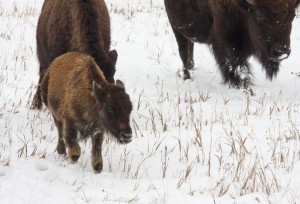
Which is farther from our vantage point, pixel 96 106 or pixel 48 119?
pixel 48 119

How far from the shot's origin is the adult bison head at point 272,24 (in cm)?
705

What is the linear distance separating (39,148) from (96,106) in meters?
1.02

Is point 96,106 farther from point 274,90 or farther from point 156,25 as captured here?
point 156,25

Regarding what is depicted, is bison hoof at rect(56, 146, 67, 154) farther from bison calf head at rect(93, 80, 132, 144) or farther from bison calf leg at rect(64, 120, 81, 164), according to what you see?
→ bison calf head at rect(93, 80, 132, 144)

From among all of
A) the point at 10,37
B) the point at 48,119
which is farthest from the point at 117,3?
the point at 48,119

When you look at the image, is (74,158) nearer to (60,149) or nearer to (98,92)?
(60,149)

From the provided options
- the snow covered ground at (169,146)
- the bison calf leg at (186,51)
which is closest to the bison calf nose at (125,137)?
the snow covered ground at (169,146)

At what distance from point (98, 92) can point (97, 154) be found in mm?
654

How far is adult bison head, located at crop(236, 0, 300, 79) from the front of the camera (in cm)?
705

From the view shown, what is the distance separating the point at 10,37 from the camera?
10797 mm

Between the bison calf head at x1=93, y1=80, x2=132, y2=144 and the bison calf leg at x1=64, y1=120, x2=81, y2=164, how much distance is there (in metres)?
0.53

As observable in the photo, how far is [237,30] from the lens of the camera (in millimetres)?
7957

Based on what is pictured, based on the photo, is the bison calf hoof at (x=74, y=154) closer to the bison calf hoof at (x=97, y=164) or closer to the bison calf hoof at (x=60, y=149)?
the bison calf hoof at (x=97, y=164)

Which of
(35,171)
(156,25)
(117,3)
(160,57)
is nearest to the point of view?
(35,171)
